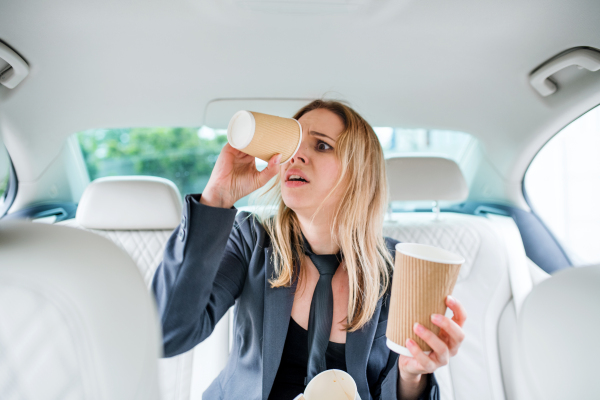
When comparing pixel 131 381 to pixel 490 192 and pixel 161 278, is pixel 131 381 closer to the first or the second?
pixel 161 278

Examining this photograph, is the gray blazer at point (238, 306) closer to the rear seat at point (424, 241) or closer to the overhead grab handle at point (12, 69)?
the rear seat at point (424, 241)

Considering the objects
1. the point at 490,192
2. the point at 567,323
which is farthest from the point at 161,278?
the point at 490,192

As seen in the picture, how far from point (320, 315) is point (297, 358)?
0.56ft

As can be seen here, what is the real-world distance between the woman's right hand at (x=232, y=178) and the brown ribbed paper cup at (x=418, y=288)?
449 millimetres

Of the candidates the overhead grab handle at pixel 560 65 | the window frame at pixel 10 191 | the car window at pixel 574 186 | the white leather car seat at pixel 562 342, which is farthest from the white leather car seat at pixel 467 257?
the window frame at pixel 10 191

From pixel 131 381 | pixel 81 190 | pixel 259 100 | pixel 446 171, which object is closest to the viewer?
pixel 131 381

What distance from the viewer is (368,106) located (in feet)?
6.63

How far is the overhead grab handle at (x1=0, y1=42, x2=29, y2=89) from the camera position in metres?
1.44

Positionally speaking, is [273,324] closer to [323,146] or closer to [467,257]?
[323,146]

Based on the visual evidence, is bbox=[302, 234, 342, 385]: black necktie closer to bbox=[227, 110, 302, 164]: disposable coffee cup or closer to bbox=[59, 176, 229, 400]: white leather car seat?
bbox=[227, 110, 302, 164]: disposable coffee cup

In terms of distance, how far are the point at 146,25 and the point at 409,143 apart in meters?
1.71

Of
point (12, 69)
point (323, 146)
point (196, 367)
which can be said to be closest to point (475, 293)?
point (323, 146)

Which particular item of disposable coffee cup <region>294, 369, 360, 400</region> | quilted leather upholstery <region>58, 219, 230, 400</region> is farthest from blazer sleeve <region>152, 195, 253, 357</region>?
quilted leather upholstery <region>58, 219, 230, 400</region>

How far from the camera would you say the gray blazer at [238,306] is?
0.99 m
